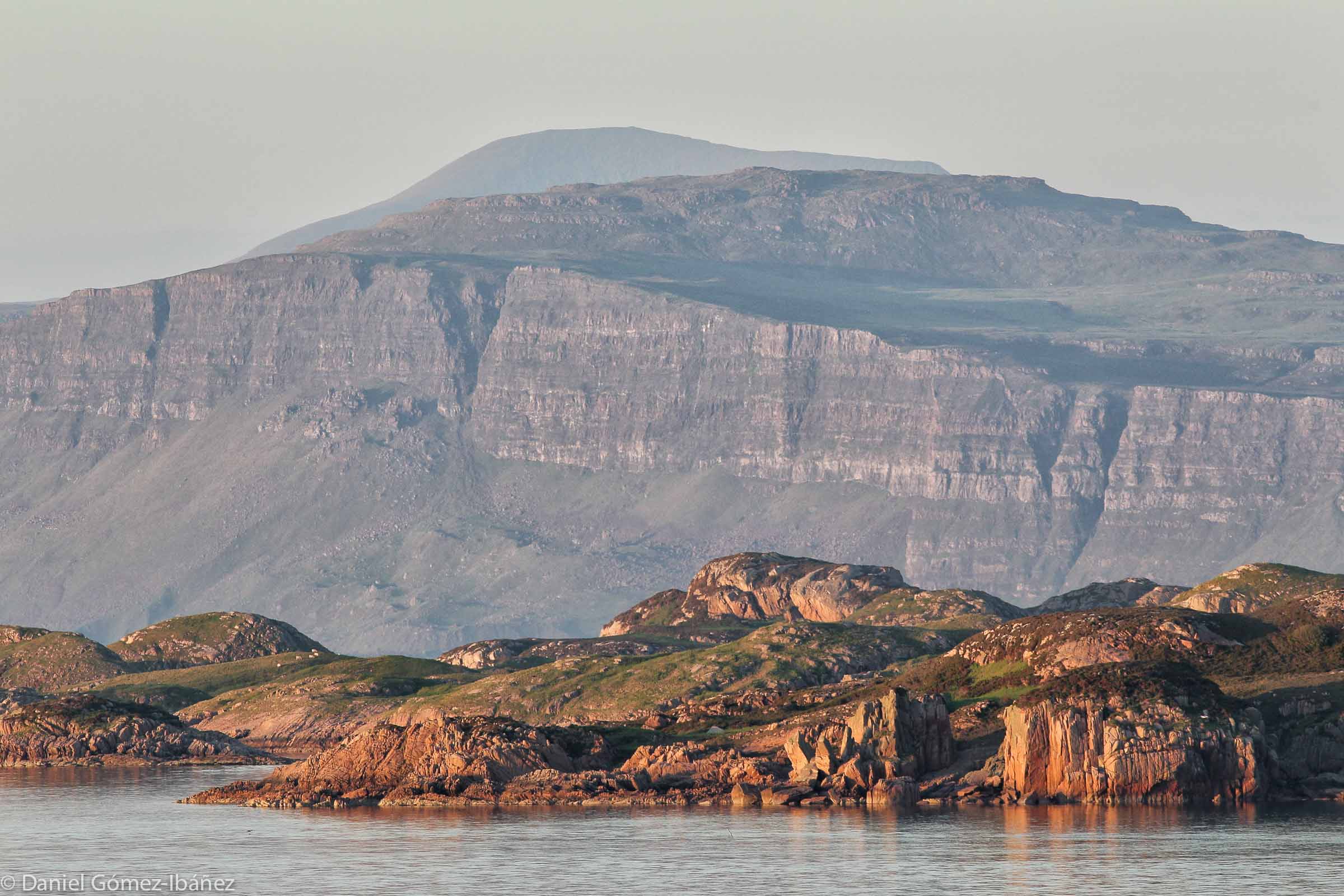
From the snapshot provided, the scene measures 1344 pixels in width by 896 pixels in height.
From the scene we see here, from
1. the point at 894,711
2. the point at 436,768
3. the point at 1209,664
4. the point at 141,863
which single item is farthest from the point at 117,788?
the point at 1209,664

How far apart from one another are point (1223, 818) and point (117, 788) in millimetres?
76812

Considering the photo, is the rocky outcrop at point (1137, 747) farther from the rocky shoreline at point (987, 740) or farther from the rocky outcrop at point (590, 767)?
the rocky outcrop at point (590, 767)

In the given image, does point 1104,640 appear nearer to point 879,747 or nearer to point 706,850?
point 879,747

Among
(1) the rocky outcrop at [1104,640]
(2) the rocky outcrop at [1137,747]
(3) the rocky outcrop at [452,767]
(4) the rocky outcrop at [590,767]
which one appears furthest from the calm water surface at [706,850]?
(1) the rocky outcrop at [1104,640]

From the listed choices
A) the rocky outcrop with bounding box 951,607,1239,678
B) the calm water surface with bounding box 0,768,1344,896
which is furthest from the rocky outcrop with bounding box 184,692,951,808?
the rocky outcrop with bounding box 951,607,1239,678

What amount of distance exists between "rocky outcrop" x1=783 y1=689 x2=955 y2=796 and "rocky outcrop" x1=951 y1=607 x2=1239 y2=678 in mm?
13480

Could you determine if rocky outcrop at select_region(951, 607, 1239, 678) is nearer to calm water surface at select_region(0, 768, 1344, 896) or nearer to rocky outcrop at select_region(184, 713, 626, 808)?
calm water surface at select_region(0, 768, 1344, 896)

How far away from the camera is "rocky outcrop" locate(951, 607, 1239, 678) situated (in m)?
164

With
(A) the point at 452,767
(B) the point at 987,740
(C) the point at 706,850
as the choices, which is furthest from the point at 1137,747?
(A) the point at 452,767

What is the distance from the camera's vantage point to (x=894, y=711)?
148 meters

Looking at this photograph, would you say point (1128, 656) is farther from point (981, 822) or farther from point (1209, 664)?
point (981, 822)

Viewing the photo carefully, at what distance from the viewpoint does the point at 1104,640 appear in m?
164

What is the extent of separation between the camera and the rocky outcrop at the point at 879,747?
149 m

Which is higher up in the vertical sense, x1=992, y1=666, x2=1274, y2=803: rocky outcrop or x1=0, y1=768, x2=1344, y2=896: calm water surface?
x1=992, y1=666, x2=1274, y2=803: rocky outcrop
